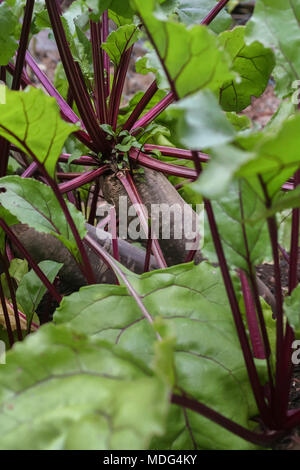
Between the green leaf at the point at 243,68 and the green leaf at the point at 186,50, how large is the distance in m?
0.50

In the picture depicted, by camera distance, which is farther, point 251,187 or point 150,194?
point 150,194

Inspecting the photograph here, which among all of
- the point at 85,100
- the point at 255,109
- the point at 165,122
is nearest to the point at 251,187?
the point at 85,100

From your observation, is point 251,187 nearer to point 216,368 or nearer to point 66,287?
point 216,368

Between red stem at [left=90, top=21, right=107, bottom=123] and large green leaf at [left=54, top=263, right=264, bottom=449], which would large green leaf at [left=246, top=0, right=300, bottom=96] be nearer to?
large green leaf at [left=54, top=263, right=264, bottom=449]

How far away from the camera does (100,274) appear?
1.00 meters

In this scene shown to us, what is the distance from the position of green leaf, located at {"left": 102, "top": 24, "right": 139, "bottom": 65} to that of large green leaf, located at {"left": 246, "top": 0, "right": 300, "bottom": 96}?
398 millimetres

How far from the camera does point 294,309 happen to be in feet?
1.79

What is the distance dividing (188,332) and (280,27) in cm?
40

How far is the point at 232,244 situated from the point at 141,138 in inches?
24.8

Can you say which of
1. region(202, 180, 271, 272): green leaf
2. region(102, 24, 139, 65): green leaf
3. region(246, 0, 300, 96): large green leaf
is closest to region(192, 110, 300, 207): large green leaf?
region(202, 180, 271, 272): green leaf

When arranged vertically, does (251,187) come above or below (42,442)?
above

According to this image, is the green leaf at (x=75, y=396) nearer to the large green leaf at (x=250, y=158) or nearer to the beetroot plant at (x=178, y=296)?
the beetroot plant at (x=178, y=296)

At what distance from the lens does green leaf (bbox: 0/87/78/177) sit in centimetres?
50

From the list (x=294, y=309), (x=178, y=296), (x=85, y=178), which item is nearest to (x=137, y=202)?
(x=85, y=178)
